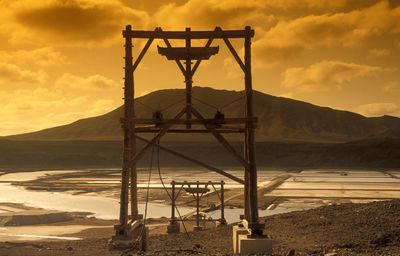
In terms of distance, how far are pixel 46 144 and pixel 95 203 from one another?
9375 cm

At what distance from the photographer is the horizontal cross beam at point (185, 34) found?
11602 mm

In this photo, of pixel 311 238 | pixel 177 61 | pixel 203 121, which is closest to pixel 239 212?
pixel 311 238

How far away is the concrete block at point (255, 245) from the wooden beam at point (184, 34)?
462cm

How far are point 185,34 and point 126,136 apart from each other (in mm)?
2831

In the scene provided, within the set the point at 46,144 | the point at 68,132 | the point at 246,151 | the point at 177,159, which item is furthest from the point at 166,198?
the point at 68,132

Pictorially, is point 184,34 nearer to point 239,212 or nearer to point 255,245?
point 255,245

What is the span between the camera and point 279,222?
15398 mm

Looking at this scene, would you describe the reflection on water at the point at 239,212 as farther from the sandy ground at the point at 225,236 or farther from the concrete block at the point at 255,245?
the concrete block at the point at 255,245

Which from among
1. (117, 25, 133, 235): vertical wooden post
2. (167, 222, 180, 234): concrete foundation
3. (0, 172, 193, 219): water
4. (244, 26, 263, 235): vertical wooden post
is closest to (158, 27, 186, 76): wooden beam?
(117, 25, 133, 235): vertical wooden post

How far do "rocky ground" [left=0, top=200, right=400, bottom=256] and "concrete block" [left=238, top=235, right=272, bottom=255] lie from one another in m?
0.43

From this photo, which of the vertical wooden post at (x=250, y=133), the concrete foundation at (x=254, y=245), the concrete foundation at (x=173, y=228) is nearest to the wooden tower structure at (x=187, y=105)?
the vertical wooden post at (x=250, y=133)

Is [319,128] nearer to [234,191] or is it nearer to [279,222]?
[234,191]

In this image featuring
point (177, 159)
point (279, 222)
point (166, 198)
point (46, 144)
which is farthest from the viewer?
point (46, 144)

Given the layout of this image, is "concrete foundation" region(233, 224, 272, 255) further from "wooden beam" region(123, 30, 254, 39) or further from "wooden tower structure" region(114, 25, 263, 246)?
"wooden beam" region(123, 30, 254, 39)
